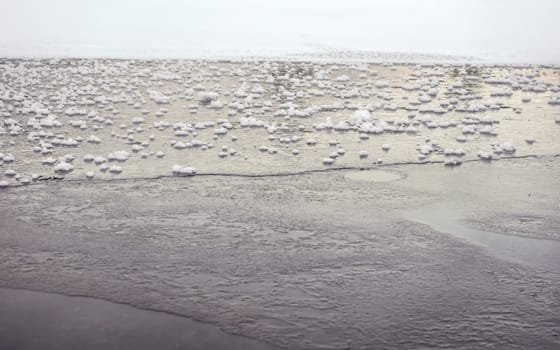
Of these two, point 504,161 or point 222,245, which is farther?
point 504,161

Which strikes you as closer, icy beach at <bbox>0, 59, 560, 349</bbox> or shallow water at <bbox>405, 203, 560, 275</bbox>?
icy beach at <bbox>0, 59, 560, 349</bbox>

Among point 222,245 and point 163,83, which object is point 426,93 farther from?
point 222,245

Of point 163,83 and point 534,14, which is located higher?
point 534,14

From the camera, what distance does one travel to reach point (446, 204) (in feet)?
24.1

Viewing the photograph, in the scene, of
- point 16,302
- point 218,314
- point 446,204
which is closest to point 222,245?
point 218,314

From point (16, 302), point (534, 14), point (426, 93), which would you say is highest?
point (534, 14)

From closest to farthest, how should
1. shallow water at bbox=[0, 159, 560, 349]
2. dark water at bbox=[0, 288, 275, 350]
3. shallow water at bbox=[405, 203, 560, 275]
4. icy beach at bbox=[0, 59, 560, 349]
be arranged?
dark water at bbox=[0, 288, 275, 350] → shallow water at bbox=[0, 159, 560, 349] → icy beach at bbox=[0, 59, 560, 349] → shallow water at bbox=[405, 203, 560, 275]

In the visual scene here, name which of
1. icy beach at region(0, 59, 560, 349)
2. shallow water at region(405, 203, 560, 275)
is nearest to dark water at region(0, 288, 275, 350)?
icy beach at region(0, 59, 560, 349)

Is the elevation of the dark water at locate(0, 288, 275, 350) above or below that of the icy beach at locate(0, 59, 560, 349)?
below

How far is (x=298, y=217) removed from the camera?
688 centimetres

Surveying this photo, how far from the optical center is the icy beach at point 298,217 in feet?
16.0

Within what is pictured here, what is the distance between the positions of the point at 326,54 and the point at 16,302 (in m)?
24.4

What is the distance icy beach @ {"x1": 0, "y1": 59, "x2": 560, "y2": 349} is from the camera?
4867 mm

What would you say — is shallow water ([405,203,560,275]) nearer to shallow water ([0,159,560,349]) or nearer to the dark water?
shallow water ([0,159,560,349])
